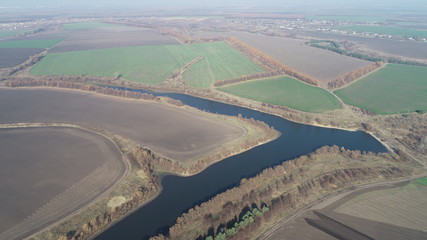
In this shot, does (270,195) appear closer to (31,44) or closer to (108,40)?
(108,40)

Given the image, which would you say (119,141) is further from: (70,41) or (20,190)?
(70,41)

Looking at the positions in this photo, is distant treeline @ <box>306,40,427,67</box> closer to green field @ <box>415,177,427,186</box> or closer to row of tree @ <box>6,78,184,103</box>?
green field @ <box>415,177,427,186</box>

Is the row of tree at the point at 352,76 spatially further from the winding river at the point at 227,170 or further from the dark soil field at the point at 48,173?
the dark soil field at the point at 48,173

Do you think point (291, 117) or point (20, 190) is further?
point (291, 117)

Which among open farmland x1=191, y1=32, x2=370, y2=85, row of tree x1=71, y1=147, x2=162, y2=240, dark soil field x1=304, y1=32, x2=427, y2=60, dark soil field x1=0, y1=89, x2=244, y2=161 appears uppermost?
dark soil field x1=304, y1=32, x2=427, y2=60

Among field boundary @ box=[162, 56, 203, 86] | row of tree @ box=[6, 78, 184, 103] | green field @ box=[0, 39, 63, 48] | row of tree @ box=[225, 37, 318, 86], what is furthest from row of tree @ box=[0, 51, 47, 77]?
row of tree @ box=[225, 37, 318, 86]

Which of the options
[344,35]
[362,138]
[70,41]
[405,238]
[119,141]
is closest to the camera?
[405,238]

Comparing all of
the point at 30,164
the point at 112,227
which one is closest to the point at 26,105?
the point at 30,164
